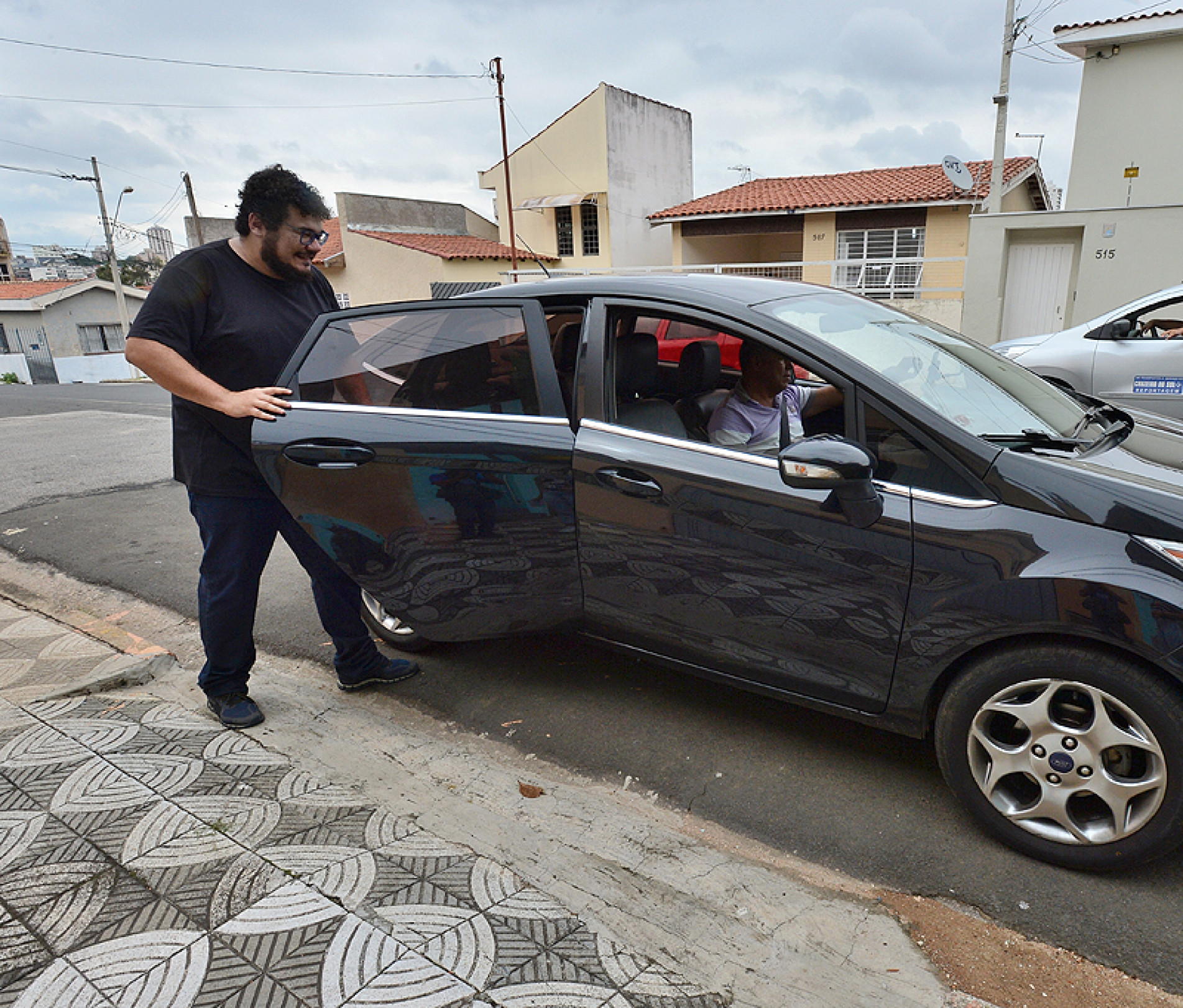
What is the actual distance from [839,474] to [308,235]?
1977 millimetres

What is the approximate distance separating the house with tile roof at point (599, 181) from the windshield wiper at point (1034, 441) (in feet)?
76.3

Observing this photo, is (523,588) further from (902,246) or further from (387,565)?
(902,246)

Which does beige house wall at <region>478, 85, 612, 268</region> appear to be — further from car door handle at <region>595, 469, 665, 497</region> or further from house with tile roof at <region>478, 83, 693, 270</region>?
car door handle at <region>595, 469, 665, 497</region>

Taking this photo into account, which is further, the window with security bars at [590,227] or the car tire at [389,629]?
the window with security bars at [590,227]

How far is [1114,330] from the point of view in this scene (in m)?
6.80

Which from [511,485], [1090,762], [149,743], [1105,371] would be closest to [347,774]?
[149,743]

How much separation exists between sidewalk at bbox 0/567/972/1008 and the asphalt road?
260 mm

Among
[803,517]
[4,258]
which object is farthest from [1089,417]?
[4,258]

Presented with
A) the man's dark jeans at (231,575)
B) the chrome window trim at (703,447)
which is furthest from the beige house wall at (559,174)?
the chrome window trim at (703,447)

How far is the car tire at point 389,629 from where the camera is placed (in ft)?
11.5

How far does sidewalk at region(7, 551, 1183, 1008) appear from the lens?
1.62 metres

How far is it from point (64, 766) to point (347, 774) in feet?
2.66

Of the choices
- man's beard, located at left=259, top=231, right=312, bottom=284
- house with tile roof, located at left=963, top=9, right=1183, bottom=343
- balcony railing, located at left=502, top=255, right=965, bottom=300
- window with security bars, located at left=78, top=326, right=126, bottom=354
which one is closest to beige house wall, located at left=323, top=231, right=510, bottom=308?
balcony railing, located at left=502, top=255, right=965, bottom=300

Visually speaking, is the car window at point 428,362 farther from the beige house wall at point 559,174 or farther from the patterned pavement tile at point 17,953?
the beige house wall at point 559,174
